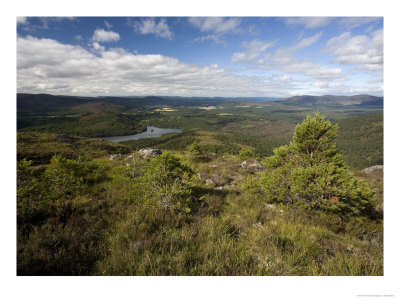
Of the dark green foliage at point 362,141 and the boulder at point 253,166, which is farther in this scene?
the dark green foliage at point 362,141

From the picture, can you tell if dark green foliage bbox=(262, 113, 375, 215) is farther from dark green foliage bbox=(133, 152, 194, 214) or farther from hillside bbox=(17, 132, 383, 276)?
dark green foliage bbox=(133, 152, 194, 214)

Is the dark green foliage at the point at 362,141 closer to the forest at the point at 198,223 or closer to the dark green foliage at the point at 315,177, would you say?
the dark green foliage at the point at 315,177

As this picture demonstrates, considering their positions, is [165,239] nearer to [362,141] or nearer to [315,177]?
[315,177]

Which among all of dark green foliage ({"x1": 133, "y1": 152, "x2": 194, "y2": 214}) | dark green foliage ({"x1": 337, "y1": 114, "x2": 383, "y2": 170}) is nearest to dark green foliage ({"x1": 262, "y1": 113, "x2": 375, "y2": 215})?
dark green foliage ({"x1": 133, "y1": 152, "x2": 194, "y2": 214})

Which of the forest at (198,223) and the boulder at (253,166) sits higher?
the forest at (198,223)

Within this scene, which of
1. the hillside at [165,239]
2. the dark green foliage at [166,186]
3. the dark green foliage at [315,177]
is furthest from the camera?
the dark green foliage at [315,177]

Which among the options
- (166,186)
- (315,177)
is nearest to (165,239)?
(166,186)

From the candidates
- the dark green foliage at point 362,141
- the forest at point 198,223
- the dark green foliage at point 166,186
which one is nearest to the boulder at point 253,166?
the forest at point 198,223

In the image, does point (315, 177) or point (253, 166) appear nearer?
point (315, 177)
